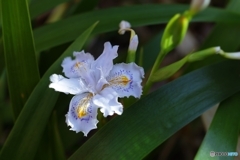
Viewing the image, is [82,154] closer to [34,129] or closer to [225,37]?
[34,129]

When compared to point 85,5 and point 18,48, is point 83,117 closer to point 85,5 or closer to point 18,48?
point 18,48

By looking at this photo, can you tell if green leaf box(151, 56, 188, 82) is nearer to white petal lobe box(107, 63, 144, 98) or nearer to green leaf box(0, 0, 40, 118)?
white petal lobe box(107, 63, 144, 98)

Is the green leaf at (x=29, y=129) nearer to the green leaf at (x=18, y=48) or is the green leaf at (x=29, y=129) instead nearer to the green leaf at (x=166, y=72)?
the green leaf at (x=18, y=48)

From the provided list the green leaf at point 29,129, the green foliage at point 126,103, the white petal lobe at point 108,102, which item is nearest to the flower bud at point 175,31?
the green foliage at point 126,103

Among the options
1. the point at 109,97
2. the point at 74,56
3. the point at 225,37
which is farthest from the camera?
the point at 225,37

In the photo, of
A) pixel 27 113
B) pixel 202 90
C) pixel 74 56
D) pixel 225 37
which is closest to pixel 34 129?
pixel 27 113

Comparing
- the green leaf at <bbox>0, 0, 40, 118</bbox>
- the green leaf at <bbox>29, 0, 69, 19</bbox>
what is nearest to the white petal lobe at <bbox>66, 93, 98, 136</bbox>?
the green leaf at <bbox>0, 0, 40, 118</bbox>
